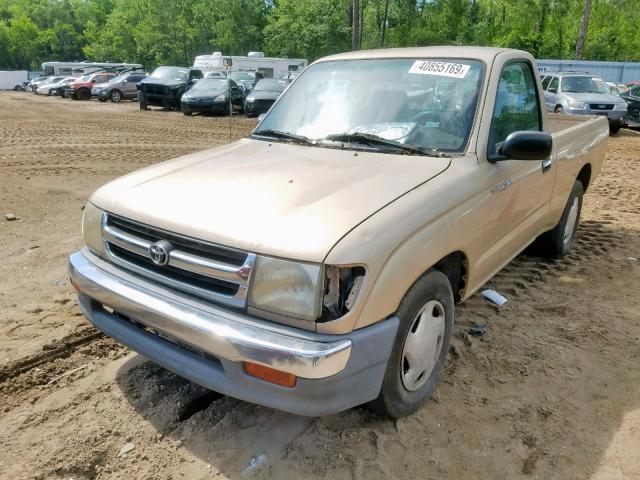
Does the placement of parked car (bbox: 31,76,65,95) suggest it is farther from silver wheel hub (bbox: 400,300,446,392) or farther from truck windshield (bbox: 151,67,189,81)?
silver wheel hub (bbox: 400,300,446,392)

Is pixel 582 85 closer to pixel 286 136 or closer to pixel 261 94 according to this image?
pixel 261 94

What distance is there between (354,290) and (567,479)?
132 centimetres

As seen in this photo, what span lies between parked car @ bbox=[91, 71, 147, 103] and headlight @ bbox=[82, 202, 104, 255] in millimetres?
26365

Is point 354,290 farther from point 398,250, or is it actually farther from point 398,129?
point 398,129

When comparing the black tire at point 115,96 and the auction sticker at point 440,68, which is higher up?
the auction sticker at point 440,68

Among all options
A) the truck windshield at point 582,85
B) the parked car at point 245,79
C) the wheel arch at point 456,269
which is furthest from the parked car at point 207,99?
the wheel arch at point 456,269

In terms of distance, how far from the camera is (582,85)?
1602 centimetres

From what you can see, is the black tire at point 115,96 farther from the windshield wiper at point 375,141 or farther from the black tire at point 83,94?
the windshield wiper at point 375,141

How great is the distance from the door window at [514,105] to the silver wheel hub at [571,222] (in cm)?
125

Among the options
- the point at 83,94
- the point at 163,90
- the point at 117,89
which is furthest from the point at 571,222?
the point at 83,94

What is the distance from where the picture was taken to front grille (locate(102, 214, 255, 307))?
224 cm

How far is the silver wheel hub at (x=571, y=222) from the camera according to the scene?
5.00 m

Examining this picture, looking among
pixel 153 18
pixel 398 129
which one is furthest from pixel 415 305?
pixel 153 18

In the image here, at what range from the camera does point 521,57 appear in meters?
3.86
